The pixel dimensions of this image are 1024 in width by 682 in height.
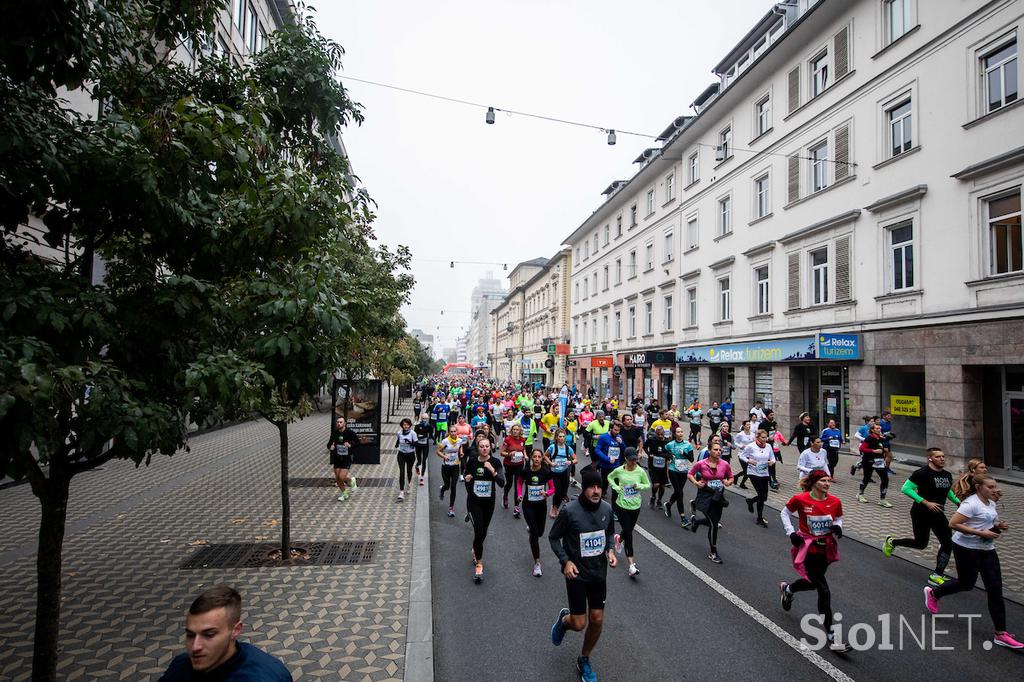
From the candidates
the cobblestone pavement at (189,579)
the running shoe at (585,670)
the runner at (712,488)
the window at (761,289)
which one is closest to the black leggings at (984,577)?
the runner at (712,488)

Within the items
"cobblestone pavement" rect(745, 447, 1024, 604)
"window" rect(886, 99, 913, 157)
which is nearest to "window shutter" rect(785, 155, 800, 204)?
"window" rect(886, 99, 913, 157)

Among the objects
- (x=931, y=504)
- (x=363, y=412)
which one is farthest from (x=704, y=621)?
(x=363, y=412)

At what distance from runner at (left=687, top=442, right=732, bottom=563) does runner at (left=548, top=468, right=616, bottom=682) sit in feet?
10.8

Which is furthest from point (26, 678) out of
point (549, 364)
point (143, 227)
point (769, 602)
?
point (549, 364)

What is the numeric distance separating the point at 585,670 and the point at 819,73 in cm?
2220

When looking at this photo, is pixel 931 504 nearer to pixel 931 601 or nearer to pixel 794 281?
pixel 931 601

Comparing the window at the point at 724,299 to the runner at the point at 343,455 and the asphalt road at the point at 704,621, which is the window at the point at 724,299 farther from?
the runner at the point at 343,455

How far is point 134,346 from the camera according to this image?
12.4 feet

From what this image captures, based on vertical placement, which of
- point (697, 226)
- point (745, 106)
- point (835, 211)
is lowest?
point (835, 211)

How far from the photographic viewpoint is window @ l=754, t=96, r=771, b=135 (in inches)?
874

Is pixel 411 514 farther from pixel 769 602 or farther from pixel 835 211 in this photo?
pixel 835 211

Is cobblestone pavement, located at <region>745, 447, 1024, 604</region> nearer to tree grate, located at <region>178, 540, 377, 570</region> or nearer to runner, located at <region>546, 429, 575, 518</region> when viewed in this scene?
runner, located at <region>546, 429, 575, 518</region>

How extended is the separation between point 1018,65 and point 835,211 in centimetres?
598

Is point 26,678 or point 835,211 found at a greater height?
point 835,211
